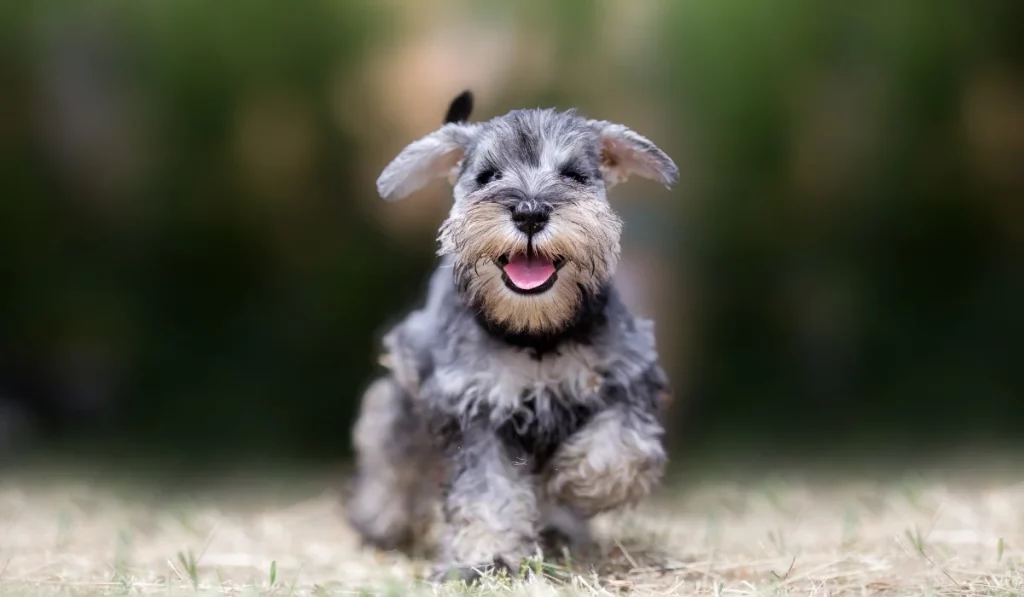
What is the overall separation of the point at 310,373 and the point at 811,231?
2975 millimetres

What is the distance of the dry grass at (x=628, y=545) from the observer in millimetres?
3145

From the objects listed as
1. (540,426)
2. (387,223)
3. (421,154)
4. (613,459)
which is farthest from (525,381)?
(387,223)

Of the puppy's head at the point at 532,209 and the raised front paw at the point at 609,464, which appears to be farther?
the raised front paw at the point at 609,464

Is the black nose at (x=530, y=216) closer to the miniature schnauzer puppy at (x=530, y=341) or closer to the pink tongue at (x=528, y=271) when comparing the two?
the miniature schnauzer puppy at (x=530, y=341)

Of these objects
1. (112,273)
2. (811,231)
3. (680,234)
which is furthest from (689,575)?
(112,273)

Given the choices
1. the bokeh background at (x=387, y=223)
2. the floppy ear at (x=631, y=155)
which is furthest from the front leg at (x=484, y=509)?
the bokeh background at (x=387, y=223)

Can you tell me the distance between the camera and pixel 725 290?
588 cm

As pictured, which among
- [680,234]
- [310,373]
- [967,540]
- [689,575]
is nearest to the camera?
[689,575]

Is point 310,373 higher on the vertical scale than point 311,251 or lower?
lower

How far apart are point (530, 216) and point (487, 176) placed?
1.26ft

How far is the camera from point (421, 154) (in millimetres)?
3533

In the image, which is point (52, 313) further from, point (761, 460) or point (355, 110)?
point (761, 460)

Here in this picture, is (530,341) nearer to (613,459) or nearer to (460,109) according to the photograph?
(613,459)

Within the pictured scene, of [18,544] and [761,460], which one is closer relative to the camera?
[18,544]
